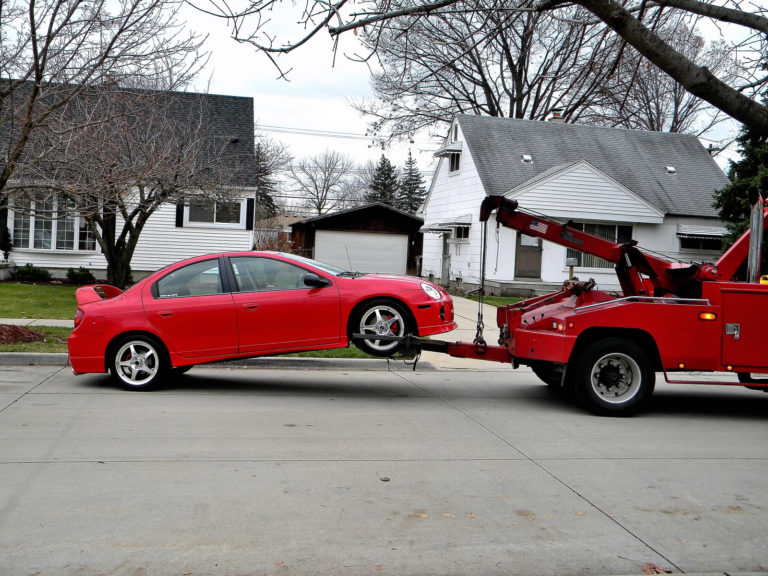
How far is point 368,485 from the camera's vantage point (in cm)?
561

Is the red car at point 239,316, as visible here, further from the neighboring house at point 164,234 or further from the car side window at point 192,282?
the neighboring house at point 164,234

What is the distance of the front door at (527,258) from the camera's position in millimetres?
25969

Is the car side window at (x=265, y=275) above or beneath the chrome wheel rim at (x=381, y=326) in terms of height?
above

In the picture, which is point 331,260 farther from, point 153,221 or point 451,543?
point 451,543

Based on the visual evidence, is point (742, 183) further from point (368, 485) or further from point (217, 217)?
point (368, 485)

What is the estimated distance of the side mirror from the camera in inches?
350

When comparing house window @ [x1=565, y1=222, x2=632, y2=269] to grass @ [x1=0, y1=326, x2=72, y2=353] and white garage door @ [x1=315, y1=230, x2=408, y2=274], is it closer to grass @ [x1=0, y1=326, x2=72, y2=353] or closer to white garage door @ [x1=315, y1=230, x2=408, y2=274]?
white garage door @ [x1=315, y1=230, x2=408, y2=274]

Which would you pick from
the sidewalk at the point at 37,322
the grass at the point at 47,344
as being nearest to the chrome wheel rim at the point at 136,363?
the grass at the point at 47,344

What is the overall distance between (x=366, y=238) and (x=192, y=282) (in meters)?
25.3

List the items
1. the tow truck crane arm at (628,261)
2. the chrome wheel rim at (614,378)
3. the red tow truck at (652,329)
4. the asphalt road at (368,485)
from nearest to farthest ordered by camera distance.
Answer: the asphalt road at (368,485), the red tow truck at (652,329), the chrome wheel rim at (614,378), the tow truck crane arm at (628,261)

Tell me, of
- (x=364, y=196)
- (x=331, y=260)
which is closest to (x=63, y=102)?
(x=331, y=260)

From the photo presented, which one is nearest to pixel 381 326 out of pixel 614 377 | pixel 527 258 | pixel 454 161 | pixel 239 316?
pixel 239 316

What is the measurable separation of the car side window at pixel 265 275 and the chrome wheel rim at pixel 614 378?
11.7 feet

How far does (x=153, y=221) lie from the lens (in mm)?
25672
